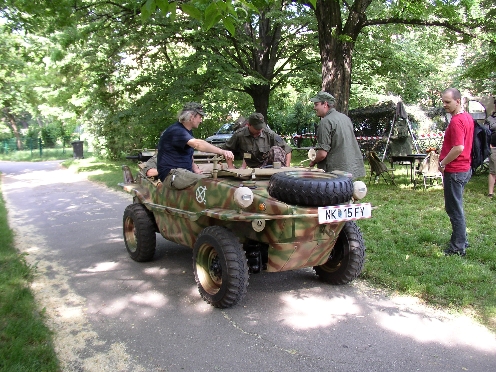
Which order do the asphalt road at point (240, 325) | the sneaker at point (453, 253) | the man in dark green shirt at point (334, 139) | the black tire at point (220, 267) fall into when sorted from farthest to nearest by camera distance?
1. the man in dark green shirt at point (334, 139)
2. the sneaker at point (453, 253)
3. the black tire at point (220, 267)
4. the asphalt road at point (240, 325)

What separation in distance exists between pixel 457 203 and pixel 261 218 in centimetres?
297

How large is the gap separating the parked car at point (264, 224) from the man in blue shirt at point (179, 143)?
0.39 meters

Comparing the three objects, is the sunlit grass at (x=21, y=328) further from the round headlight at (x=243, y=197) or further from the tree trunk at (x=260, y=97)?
the tree trunk at (x=260, y=97)

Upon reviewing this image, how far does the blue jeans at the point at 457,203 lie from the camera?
18.7 ft

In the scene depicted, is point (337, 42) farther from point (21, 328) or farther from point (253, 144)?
point (21, 328)

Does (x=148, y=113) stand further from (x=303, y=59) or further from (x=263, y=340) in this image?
(x=263, y=340)

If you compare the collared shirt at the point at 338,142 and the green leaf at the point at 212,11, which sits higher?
the green leaf at the point at 212,11

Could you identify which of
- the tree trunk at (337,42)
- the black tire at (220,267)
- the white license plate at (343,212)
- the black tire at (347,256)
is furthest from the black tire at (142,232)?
the tree trunk at (337,42)

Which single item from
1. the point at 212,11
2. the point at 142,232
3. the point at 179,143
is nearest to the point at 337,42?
the point at 179,143

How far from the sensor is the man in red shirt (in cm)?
551

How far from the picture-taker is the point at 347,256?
4.91 metres

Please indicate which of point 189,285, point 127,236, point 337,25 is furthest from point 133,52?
point 189,285

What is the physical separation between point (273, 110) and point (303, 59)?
9.17m

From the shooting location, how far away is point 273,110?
2747cm
